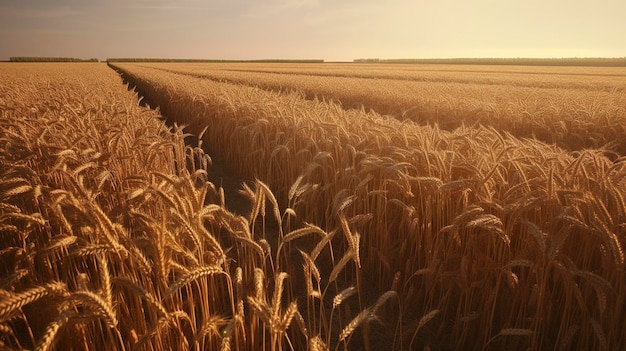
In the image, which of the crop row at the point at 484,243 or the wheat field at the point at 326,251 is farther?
the crop row at the point at 484,243

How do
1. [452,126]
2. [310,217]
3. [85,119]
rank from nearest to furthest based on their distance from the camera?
[310,217], [85,119], [452,126]

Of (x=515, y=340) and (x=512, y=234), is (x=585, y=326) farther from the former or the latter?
(x=512, y=234)

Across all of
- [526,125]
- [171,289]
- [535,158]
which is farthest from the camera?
[526,125]

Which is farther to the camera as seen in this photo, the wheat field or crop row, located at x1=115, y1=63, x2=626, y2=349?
crop row, located at x1=115, y1=63, x2=626, y2=349

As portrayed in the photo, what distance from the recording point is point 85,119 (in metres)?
4.31

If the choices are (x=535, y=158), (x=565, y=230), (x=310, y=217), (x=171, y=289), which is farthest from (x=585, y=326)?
(x=310, y=217)

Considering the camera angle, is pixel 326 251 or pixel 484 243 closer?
pixel 484 243

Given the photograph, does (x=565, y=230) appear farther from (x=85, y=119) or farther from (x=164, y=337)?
(x=85, y=119)

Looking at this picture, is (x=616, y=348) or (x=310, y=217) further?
Answer: (x=310, y=217)

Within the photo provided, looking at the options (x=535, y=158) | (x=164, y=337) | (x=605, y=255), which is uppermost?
(x=535, y=158)

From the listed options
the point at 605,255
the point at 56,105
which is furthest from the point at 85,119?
the point at 605,255

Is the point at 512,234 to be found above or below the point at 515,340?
above

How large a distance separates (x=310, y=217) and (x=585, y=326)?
7.34 feet

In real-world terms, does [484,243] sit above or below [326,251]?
above
